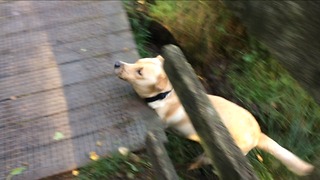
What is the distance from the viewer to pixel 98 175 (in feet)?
8.48

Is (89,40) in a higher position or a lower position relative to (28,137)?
higher

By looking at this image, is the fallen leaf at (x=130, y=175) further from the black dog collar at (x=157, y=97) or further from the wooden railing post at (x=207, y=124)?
the wooden railing post at (x=207, y=124)

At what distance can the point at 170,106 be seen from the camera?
3.07 meters

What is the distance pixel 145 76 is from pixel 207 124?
1.81 m

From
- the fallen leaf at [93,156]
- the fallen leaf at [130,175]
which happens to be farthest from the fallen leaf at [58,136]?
the fallen leaf at [130,175]

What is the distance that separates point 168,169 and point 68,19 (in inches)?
92.8

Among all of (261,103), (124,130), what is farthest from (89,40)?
(261,103)

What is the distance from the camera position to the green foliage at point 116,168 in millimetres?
2590

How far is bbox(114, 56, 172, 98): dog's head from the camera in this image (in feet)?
9.79

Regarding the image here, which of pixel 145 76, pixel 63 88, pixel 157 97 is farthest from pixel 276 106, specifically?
pixel 63 88

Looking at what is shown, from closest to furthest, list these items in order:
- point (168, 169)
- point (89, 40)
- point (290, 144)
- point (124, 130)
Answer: point (168, 169) < point (124, 130) < point (290, 144) < point (89, 40)

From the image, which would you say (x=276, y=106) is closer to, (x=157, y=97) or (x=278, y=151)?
(x=278, y=151)

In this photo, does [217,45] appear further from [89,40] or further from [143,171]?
[143,171]

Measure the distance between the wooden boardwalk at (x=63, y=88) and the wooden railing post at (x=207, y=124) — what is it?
4.64 ft
